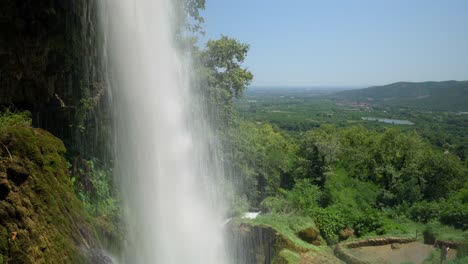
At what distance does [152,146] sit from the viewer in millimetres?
10883

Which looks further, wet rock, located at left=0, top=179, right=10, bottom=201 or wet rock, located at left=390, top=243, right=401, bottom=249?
wet rock, located at left=390, top=243, right=401, bottom=249

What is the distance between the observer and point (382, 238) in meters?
14.7

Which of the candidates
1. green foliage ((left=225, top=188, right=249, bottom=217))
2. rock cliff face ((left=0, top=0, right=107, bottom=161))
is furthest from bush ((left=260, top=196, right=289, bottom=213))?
rock cliff face ((left=0, top=0, right=107, bottom=161))

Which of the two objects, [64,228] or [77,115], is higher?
[77,115]

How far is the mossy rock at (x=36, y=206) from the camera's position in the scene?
14.9 feet

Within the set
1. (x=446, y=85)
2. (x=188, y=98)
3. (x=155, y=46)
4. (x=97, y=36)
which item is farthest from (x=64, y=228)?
(x=446, y=85)

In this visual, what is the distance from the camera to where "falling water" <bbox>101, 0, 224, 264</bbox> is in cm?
1001

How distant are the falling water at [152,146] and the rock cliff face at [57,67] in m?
0.58

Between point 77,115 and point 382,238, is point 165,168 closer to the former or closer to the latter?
point 77,115

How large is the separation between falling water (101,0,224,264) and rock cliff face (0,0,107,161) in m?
0.58

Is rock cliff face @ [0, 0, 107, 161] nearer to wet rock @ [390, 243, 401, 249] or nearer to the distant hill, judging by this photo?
wet rock @ [390, 243, 401, 249]

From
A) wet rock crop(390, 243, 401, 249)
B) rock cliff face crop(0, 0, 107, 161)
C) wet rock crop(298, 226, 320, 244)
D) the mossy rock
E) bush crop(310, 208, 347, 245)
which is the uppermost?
rock cliff face crop(0, 0, 107, 161)

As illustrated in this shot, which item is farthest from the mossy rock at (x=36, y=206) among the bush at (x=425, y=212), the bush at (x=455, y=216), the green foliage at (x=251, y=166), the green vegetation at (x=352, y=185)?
the bush at (x=425, y=212)

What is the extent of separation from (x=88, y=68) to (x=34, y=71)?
65.9 inches
